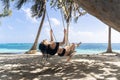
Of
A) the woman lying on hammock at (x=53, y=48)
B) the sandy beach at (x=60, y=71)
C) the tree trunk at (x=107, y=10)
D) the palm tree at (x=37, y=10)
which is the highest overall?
the palm tree at (x=37, y=10)

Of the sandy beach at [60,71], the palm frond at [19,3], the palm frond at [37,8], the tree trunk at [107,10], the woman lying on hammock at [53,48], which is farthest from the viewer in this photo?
the palm frond at [37,8]

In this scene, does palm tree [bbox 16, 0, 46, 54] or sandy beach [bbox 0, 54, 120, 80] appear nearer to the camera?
sandy beach [bbox 0, 54, 120, 80]

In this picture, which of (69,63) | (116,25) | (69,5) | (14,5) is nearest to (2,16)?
(14,5)

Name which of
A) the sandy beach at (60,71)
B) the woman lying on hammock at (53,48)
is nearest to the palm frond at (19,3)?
→ the sandy beach at (60,71)

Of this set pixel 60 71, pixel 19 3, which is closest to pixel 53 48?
pixel 60 71

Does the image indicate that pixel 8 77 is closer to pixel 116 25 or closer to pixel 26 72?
pixel 26 72

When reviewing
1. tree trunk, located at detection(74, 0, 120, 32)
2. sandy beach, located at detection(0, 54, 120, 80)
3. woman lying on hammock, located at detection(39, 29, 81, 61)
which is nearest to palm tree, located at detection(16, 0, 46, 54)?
sandy beach, located at detection(0, 54, 120, 80)

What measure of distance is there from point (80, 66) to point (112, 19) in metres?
8.06

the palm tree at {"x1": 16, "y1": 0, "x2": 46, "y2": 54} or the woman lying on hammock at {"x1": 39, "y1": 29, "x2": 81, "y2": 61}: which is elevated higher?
the palm tree at {"x1": 16, "y1": 0, "x2": 46, "y2": 54}

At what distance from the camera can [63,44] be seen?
7734 millimetres

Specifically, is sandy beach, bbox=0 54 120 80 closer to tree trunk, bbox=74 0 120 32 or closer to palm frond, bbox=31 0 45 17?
tree trunk, bbox=74 0 120 32

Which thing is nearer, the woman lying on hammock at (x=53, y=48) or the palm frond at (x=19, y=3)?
the woman lying on hammock at (x=53, y=48)

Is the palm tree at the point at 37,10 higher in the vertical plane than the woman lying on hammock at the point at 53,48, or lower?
higher

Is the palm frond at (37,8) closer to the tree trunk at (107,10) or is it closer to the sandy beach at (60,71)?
the sandy beach at (60,71)
